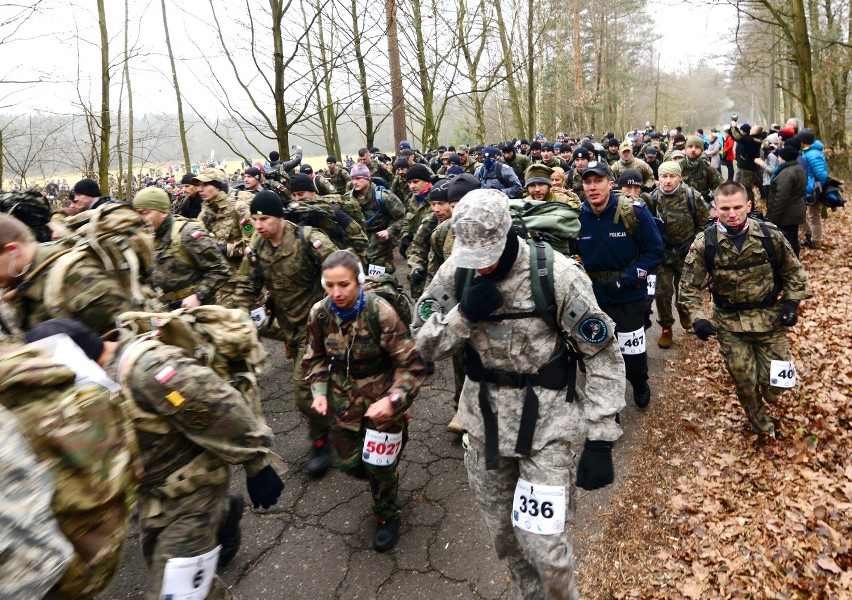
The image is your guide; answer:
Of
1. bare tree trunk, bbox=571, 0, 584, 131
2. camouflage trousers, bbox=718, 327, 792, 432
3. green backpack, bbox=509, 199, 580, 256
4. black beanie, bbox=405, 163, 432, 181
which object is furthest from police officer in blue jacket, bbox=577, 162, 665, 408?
bare tree trunk, bbox=571, 0, 584, 131

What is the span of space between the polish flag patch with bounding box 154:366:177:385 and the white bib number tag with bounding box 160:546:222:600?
85cm

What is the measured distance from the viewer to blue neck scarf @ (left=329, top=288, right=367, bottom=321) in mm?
3594

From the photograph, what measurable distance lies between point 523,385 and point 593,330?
17.7 inches

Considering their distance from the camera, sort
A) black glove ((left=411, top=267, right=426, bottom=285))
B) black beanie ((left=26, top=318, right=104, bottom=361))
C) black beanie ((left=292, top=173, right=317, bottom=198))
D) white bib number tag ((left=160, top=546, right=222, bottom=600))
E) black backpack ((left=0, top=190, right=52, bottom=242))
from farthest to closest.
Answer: black beanie ((left=292, top=173, right=317, bottom=198)) < black backpack ((left=0, top=190, right=52, bottom=242)) < black glove ((left=411, top=267, right=426, bottom=285)) < white bib number tag ((left=160, top=546, right=222, bottom=600)) < black beanie ((left=26, top=318, right=104, bottom=361))

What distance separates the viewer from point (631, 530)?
3.92m

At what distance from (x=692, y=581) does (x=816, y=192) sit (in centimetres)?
865

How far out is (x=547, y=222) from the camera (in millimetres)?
3062

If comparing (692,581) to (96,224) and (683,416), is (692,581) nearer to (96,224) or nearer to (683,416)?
(683,416)

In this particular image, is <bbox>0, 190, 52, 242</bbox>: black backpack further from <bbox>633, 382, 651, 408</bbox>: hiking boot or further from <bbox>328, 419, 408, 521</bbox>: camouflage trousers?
<bbox>633, 382, 651, 408</bbox>: hiking boot

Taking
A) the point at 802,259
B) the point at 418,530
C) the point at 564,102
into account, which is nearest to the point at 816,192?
the point at 802,259

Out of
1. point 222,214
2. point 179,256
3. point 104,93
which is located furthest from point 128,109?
point 179,256

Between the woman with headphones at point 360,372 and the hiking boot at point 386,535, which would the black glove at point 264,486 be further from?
the hiking boot at point 386,535

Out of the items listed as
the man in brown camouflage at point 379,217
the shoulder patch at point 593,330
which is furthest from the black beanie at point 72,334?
the man in brown camouflage at point 379,217

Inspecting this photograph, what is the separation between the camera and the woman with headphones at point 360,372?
3.51m
